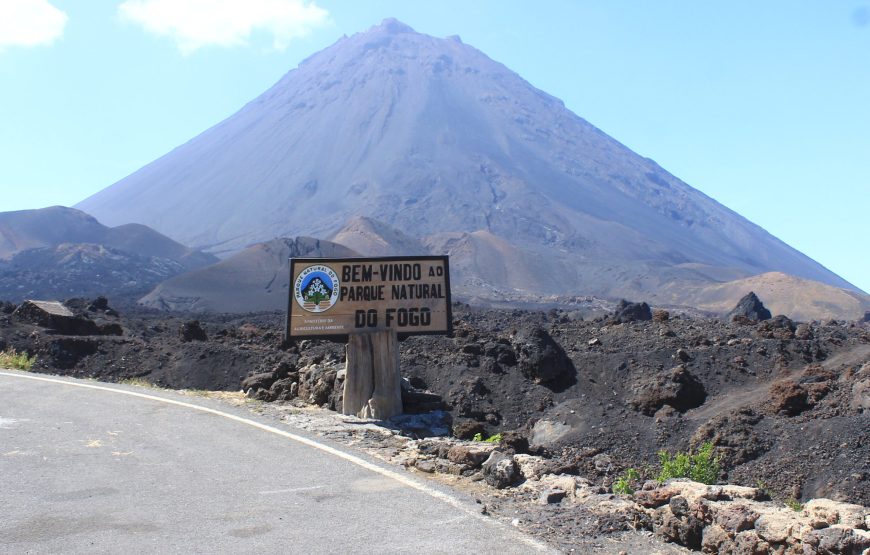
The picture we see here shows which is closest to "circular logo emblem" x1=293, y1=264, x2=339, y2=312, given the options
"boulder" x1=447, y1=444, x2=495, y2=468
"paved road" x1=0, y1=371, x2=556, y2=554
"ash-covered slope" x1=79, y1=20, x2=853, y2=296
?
"paved road" x1=0, y1=371, x2=556, y2=554

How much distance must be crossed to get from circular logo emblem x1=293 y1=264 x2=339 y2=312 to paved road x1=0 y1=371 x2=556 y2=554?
158cm

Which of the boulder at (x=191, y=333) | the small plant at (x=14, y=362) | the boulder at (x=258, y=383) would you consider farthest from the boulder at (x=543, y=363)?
the boulder at (x=191, y=333)

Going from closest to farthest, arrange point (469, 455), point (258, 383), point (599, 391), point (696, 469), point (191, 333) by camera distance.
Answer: point (469, 455)
point (696, 469)
point (258, 383)
point (599, 391)
point (191, 333)

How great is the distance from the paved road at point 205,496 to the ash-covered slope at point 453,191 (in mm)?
87420

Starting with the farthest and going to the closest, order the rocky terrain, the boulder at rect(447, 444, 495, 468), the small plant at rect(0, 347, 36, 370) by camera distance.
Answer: the small plant at rect(0, 347, 36, 370) → the rocky terrain → the boulder at rect(447, 444, 495, 468)

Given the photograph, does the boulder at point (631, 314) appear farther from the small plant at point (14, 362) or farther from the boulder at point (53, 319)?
the small plant at point (14, 362)

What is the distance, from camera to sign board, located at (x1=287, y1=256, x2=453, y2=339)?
10141 millimetres

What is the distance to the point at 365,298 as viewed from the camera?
1029cm

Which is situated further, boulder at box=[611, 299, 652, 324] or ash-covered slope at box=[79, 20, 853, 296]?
ash-covered slope at box=[79, 20, 853, 296]

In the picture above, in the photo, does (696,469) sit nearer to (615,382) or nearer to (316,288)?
(316,288)

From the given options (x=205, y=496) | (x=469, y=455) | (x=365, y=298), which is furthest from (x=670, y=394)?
(x=205, y=496)

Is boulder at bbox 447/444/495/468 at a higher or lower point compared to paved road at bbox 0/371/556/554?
higher

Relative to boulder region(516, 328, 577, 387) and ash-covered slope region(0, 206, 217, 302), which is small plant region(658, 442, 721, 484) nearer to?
boulder region(516, 328, 577, 387)

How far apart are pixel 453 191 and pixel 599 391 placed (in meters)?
128
